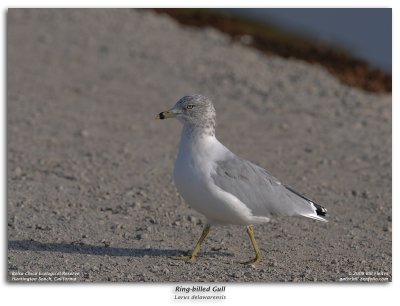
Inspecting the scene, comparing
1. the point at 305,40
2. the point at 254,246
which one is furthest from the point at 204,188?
the point at 305,40

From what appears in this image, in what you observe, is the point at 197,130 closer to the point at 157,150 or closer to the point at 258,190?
the point at 258,190

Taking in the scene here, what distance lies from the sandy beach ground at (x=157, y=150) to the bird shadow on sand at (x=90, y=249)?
0.03 meters

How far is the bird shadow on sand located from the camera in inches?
307

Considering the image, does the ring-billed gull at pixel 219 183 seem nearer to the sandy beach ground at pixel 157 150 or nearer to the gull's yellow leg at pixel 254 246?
the gull's yellow leg at pixel 254 246

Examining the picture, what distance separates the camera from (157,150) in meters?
11.8

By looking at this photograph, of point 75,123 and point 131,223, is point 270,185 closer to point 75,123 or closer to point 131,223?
point 131,223

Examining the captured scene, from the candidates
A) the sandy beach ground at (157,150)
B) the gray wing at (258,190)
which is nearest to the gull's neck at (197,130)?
the gray wing at (258,190)

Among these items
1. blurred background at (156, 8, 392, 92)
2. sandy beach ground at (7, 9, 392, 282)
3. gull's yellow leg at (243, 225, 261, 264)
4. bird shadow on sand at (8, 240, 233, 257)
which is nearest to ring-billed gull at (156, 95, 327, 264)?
gull's yellow leg at (243, 225, 261, 264)

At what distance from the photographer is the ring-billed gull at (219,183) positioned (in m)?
7.08

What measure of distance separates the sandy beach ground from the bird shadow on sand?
26mm

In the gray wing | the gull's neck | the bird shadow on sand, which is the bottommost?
the bird shadow on sand

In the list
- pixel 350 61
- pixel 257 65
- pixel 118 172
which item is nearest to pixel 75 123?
pixel 118 172

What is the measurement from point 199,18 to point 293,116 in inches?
296

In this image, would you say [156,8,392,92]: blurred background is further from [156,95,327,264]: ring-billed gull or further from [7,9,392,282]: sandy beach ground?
[156,95,327,264]: ring-billed gull
